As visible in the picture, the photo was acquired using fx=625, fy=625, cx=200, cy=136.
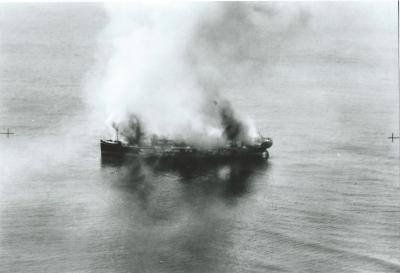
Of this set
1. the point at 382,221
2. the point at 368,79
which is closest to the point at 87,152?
the point at 382,221

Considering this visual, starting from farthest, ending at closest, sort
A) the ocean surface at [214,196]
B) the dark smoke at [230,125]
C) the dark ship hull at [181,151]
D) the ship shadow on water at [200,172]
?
the dark smoke at [230,125] < the dark ship hull at [181,151] < the ship shadow on water at [200,172] < the ocean surface at [214,196]

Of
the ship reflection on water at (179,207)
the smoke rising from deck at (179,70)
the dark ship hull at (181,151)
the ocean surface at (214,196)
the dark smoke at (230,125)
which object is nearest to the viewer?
the ocean surface at (214,196)

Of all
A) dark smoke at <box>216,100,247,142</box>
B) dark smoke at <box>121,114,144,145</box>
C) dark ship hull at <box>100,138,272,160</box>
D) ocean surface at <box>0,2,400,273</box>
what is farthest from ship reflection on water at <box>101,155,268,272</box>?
dark smoke at <box>121,114,144,145</box>

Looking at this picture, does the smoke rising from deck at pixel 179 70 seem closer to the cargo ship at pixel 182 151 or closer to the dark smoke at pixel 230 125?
the dark smoke at pixel 230 125

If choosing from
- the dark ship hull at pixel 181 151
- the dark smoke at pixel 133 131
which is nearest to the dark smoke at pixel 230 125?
the dark ship hull at pixel 181 151

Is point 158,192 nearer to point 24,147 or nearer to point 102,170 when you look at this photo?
point 102,170

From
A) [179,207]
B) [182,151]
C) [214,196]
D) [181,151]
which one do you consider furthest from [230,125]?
[179,207]

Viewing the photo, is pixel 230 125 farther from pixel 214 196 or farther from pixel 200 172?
pixel 214 196

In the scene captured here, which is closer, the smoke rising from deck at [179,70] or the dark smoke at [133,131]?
the dark smoke at [133,131]
